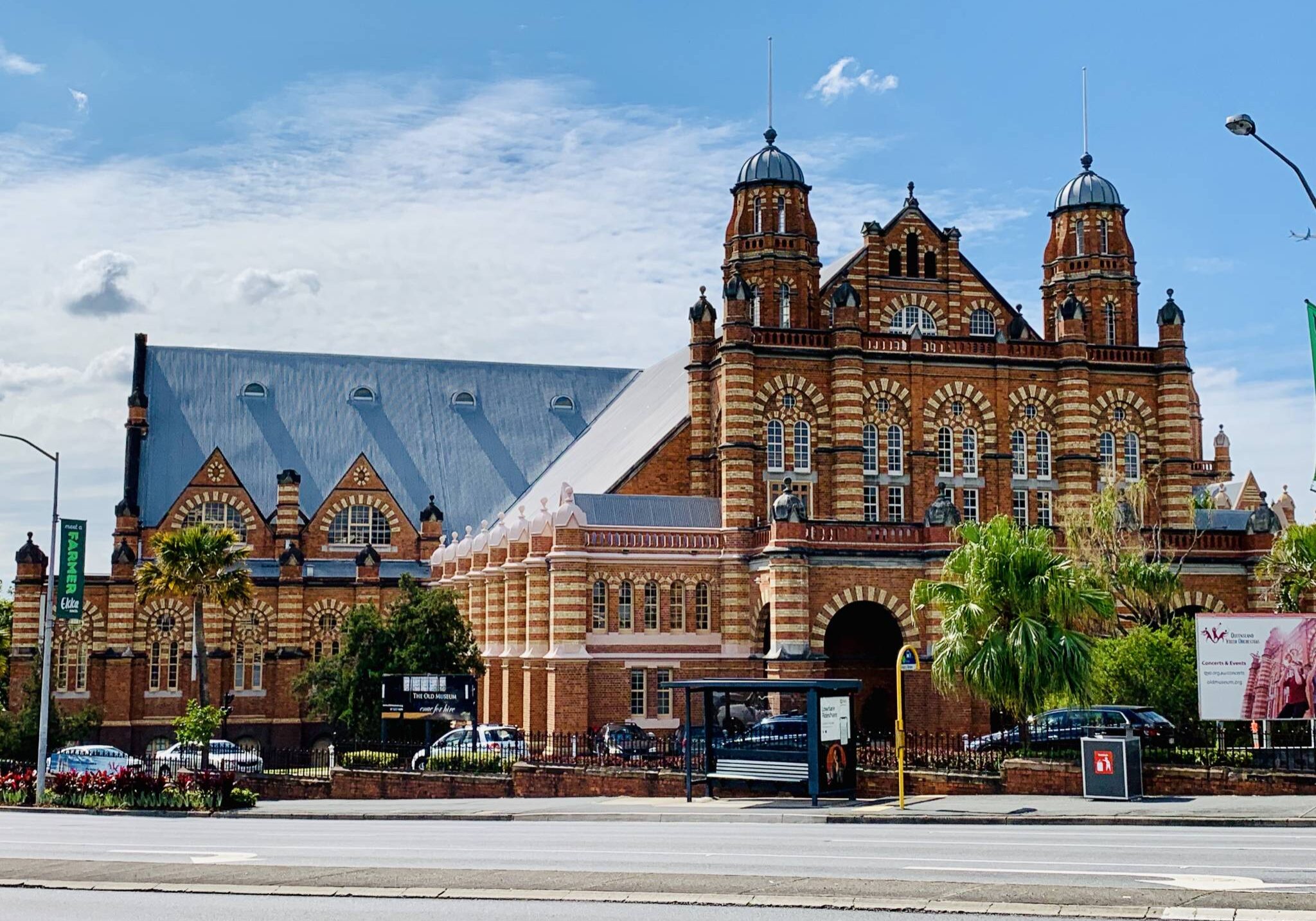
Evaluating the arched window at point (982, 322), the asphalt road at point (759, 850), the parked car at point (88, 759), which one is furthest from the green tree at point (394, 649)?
the asphalt road at point (759, 850)

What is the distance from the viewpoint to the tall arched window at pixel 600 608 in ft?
183

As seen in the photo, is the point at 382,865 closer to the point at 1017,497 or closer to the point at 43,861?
the point at 43,861

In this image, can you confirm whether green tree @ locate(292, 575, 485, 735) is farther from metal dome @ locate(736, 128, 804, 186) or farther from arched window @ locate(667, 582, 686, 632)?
metal dome @ locate(736, 128, 804, 186)

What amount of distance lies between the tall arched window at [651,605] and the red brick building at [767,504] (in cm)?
6

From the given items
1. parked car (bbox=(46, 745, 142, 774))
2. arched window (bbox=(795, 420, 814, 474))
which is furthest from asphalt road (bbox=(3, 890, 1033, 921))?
arched window (bbox=(795, 420, 814, 474))

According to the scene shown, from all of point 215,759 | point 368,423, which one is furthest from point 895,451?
point 368,423

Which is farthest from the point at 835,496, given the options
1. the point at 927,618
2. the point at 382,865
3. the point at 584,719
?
the point at 382,865

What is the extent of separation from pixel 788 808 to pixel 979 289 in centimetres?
3518

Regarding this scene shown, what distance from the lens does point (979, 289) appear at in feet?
207

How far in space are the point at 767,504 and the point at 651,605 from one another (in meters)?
6.10

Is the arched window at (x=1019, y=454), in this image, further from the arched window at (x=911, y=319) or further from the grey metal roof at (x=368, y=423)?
the grey metal roof at (x=368, y=423)

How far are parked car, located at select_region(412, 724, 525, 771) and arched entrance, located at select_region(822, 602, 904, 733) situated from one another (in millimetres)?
13424

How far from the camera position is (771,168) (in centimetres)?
6069

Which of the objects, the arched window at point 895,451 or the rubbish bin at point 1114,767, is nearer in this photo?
the rubbish bin at point 1114,767
